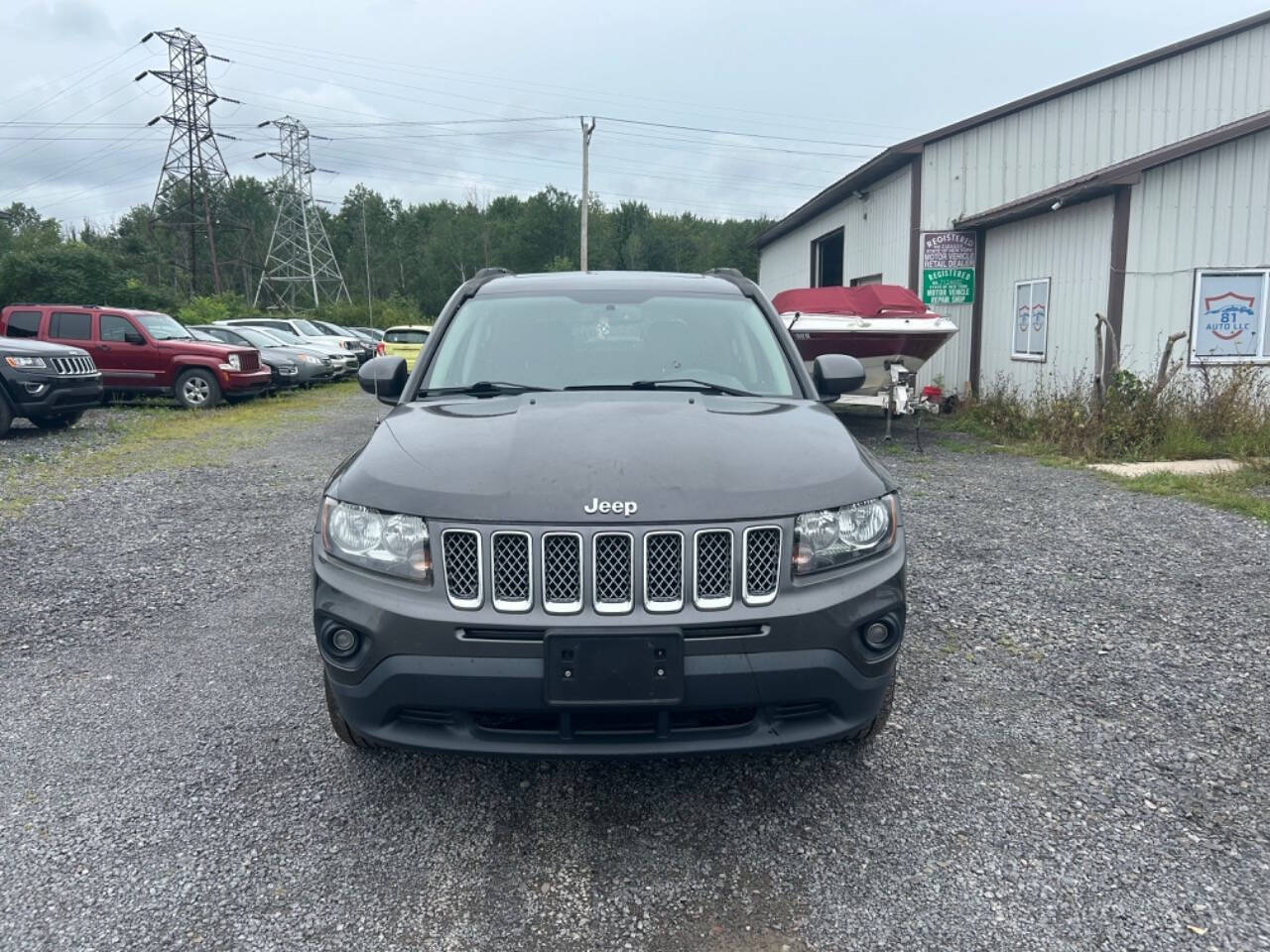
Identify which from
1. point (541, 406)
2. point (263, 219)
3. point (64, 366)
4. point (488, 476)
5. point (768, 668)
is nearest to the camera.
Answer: point (768, 668)

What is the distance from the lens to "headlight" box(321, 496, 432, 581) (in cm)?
268

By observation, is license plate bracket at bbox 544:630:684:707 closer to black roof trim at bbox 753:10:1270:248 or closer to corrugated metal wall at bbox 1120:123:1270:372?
corrugated metal wall at bbox 1120:123:1270:372

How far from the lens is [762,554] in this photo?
2.64 metres

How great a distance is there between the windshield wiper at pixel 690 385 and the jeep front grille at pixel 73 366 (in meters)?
11.6

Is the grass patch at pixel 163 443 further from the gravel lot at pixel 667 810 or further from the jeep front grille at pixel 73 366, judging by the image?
the gravel lot at pixel 667 810

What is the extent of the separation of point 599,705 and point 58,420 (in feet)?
44.6

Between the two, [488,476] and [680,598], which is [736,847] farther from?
[488,476]

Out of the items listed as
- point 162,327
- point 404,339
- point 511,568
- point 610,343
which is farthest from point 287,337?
point 511,568

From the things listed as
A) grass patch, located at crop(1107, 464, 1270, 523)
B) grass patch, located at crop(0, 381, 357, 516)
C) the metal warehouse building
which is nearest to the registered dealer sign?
the metal warehouse building

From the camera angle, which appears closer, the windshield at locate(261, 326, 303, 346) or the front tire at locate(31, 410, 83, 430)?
the front tire at locate(31, 410, 83, 430)

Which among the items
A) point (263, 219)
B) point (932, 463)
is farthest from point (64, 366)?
point (263, 219)

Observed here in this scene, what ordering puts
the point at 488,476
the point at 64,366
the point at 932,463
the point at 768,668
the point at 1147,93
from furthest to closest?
the point at 1147,93 → the point at 64,366 → the point at 932,463 → the point at 488,476 → the point at 768,668

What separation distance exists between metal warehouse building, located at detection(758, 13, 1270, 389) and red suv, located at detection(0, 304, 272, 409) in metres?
12.6

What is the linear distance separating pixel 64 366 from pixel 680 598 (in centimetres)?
1276
